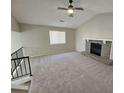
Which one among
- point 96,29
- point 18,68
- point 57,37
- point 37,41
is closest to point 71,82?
point 18,68

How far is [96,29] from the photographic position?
739 centimetres

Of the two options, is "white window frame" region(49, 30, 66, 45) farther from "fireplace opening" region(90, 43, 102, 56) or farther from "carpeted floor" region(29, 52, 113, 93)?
"carpeted floor" region(29, 52, 113, 93)

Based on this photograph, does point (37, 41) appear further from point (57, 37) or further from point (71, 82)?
point (71, 82)

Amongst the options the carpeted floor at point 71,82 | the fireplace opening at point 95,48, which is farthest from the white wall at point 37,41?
the carpeted floor at point 71,82

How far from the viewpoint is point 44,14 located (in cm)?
612

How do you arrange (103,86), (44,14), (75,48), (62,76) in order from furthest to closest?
(75,48), (44,14), (62,76), (103,86)

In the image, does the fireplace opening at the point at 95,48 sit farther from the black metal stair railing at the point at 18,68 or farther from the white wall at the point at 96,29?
the black metal stair railing at the point at 18,68

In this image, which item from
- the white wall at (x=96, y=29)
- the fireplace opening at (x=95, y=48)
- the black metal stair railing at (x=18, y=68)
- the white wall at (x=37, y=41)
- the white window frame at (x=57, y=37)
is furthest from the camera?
the white window frame at (x=57, y=37)

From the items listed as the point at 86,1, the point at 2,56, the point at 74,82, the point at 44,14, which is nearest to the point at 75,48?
the point at 44,14

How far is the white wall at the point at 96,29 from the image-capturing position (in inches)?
248

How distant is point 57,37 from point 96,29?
3026mm

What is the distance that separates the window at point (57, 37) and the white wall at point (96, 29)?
3.95 ft
